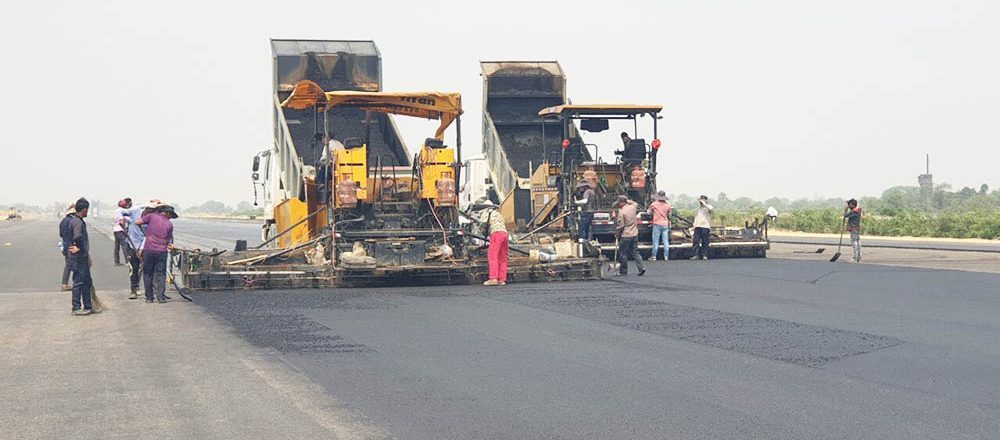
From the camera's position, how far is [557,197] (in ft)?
76.3

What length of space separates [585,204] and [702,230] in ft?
7.86

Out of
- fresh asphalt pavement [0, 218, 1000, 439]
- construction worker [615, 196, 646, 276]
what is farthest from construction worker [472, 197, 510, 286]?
construction worker [615, 196, 646, 276]

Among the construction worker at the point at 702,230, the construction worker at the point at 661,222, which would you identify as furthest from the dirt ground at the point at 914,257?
the construction worker at the point at 661,222

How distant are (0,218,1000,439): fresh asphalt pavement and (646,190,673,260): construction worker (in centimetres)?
521

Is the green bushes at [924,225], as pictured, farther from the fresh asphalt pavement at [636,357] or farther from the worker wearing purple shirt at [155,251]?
the worker wearing purple shirt at [155,251]

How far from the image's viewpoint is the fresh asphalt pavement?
6516 millimetres

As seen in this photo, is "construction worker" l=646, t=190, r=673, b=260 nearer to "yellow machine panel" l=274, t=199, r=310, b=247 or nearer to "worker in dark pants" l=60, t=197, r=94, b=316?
"yellow machine panel" l=274, t=199, r=310, b=247

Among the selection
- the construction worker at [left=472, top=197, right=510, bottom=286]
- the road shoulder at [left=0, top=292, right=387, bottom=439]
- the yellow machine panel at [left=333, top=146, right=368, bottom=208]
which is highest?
the yellow machine panel at [left=333, top=146, right=368, bottom=208]

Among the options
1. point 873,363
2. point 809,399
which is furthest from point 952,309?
point 809,399

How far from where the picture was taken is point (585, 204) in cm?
2136

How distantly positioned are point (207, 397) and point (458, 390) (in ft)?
5.43

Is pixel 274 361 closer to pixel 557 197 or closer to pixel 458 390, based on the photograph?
pixel 458 390

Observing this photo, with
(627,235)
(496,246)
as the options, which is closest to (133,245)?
(496,246)

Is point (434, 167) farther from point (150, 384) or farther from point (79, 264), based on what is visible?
point (150, 384)
